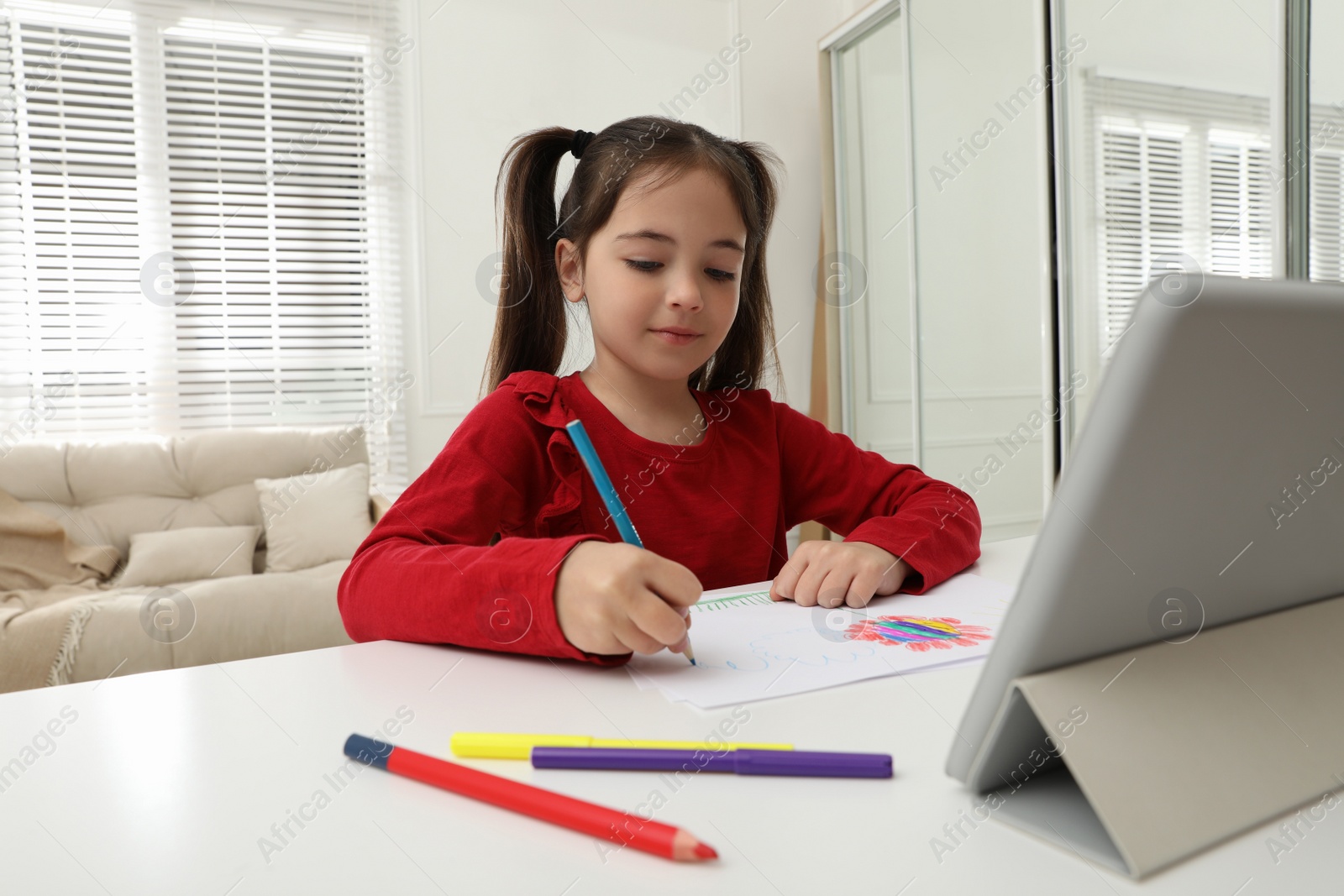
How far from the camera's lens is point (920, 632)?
621 millimetres

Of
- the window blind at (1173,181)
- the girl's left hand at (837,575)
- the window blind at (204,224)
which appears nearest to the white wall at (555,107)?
the window blind at (204,224)

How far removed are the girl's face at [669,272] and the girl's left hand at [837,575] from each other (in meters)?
0.31

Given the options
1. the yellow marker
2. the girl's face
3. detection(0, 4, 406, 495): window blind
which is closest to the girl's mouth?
the girl's face

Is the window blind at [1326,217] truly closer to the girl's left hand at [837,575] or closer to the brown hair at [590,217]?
the brown hair at [590,217]

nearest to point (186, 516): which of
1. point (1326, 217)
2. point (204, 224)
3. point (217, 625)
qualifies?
point (217, 625)

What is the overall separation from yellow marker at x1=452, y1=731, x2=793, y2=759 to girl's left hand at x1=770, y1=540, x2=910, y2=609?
30 cm

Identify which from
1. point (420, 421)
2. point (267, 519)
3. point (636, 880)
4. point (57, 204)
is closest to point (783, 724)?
point (636, 880)

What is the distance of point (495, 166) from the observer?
3.43m

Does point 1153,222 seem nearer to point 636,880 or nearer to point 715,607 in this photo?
point 715,607

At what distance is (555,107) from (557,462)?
3.00 meters

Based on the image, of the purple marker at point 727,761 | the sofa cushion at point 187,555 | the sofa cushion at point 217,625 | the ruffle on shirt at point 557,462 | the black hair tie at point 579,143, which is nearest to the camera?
Answer: the purple marker at point 727,761

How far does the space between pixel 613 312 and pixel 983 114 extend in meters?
2.25

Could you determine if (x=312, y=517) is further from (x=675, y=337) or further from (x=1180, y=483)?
(x=1180, y=483)

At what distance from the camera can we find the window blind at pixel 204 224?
298 centimetres
